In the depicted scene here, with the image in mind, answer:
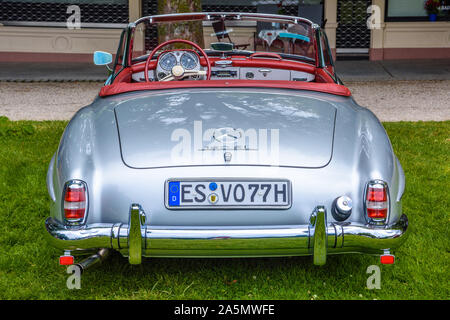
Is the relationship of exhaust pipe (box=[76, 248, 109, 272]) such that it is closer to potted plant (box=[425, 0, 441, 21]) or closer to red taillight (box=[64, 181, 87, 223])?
red taillight (box=[64, 181, 87, 223])

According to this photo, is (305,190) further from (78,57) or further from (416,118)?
(78,57)

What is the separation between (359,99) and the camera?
29.2 feet

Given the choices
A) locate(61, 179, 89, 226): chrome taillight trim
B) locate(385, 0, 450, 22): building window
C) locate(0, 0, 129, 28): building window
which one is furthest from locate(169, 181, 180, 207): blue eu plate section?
locate(385, 0, 450, 22): building window

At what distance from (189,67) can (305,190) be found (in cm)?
170

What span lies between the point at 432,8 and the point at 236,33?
4628 millimetres

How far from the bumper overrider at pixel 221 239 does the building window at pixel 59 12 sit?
11506mm

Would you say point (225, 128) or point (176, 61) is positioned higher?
point (176, 61)

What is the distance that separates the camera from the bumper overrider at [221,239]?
103 inches

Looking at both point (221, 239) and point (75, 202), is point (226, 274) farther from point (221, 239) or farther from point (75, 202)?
point (75, 202)

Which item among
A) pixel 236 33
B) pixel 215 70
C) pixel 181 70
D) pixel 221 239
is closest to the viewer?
pixel 221 239

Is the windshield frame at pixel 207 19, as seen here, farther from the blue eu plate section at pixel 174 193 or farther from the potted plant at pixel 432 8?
the potted plant at pixel 432 8

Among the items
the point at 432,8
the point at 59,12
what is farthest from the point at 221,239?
the point at 432,8

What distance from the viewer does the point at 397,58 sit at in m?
13.6

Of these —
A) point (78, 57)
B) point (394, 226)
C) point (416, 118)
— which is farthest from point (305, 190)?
point (78, 57)
